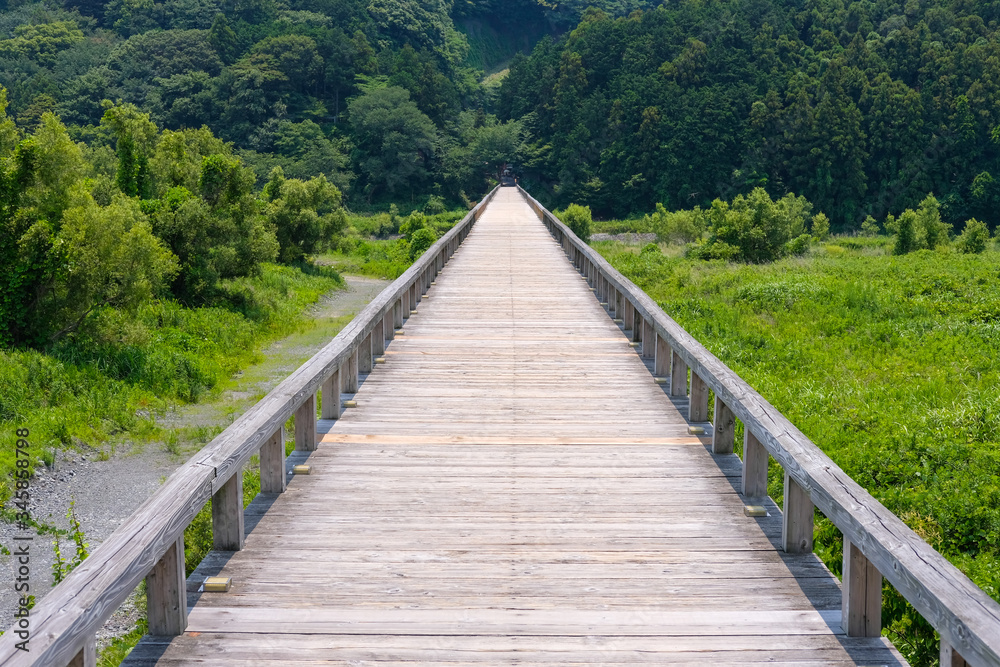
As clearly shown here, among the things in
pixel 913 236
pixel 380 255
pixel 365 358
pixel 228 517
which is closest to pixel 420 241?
pixel 380 255

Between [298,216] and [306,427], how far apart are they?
91.8 ft

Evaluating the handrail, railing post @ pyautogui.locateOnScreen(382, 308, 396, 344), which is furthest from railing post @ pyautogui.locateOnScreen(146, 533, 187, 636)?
railing post @ pyautogui.locateOnScreen(382, 308, 396, 344)

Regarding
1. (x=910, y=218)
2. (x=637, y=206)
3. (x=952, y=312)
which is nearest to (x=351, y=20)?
(x=637, y=206)

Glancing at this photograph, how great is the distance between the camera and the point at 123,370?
1594 cm

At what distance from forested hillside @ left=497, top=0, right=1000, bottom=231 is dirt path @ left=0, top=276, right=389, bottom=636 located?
6518cm

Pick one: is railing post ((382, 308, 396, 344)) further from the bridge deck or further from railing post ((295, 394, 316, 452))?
railing post ((295, 394, 316, 452))

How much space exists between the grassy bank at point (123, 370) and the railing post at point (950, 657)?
11.2 metres

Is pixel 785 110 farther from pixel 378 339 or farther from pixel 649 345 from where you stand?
pixel 378 339

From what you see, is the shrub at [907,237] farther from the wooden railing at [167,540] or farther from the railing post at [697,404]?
the wooden railing at [167,540]

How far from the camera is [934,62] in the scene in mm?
76062

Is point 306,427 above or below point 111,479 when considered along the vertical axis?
above

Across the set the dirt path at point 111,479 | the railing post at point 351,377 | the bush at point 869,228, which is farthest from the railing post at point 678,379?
the bush at point 869,228

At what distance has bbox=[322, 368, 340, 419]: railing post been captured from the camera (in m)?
6.05

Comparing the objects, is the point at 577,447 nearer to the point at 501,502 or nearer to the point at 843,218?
the point at 501,502
